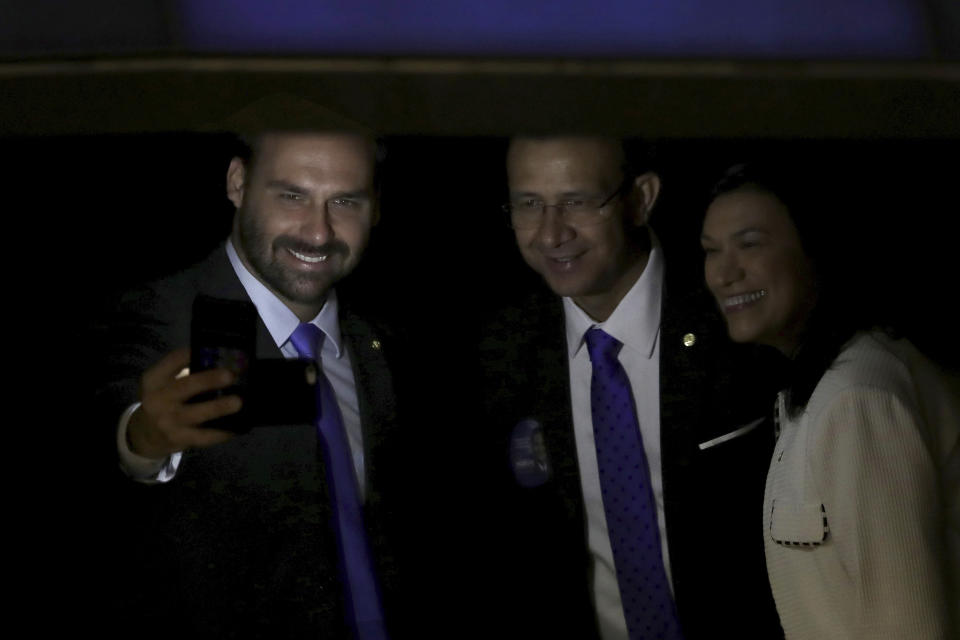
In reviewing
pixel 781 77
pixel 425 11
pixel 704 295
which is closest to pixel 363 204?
pixel 425 11

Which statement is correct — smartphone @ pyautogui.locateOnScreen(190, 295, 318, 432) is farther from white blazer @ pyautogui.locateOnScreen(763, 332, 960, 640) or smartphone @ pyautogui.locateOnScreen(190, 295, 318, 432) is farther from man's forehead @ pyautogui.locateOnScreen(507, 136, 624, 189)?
white blazer @ pyautogui.locateOnScreen(763, 332, 960, 640)

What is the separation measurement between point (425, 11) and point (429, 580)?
904mm

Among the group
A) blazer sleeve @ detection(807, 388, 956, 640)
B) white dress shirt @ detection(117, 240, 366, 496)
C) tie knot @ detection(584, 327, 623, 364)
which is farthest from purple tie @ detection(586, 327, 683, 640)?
white dress shirt @ detection(117, 240, 366, 496)

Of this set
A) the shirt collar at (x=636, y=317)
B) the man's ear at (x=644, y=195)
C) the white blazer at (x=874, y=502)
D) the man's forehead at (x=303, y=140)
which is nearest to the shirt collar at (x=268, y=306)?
the man's forehead at (x=303, y=140)

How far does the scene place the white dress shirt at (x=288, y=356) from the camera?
69.8 inches

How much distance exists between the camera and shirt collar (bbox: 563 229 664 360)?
186 centimetres

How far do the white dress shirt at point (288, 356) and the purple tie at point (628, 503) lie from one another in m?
0.39

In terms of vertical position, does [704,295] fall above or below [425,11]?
below

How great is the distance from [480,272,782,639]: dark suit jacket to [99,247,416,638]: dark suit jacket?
296 millimetres

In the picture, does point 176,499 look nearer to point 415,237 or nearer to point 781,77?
point 415,237

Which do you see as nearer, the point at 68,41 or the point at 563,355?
the point at 68,41

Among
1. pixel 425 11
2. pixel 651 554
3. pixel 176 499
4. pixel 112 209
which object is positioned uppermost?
pixel 425 11

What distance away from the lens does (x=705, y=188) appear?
185cm

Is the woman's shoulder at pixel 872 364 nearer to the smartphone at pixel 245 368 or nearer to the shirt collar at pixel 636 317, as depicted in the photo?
the shirt collar at pixel 636 317
